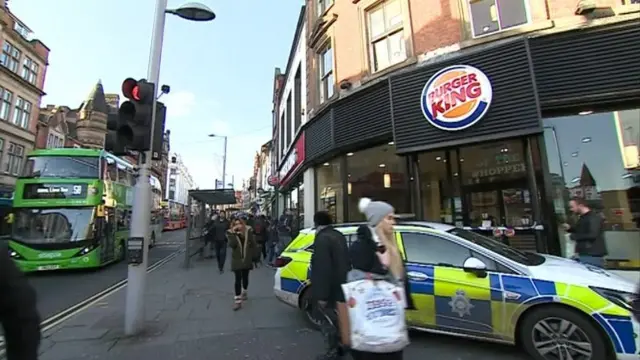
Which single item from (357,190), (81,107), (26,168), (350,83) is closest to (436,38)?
(350,83)

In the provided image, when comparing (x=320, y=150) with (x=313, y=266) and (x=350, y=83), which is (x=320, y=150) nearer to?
(x=350, y=83)

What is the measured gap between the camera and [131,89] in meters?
5.44

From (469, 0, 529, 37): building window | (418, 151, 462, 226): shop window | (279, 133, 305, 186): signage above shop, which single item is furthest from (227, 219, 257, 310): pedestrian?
(469, 0, 529, 37): building window

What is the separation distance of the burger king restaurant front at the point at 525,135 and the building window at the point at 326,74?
3077 mm

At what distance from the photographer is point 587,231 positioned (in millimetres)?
5891

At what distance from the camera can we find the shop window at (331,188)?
Answer: 11.9 metres

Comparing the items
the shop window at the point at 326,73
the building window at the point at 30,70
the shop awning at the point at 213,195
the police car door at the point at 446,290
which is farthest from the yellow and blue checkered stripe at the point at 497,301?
the building window at the point at 30,70

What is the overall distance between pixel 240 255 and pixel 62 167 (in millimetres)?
8952

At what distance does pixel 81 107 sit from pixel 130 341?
49.1 meters

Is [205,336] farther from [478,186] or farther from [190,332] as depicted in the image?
[478,186]

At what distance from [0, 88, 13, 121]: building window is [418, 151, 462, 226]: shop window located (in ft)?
101

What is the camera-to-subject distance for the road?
786cm

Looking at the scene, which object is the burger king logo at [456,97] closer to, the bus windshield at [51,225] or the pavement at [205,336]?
the pavement at [205,336]

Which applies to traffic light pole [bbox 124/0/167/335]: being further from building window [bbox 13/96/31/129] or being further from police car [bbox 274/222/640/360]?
building window [bbox 13/96/31/129]
